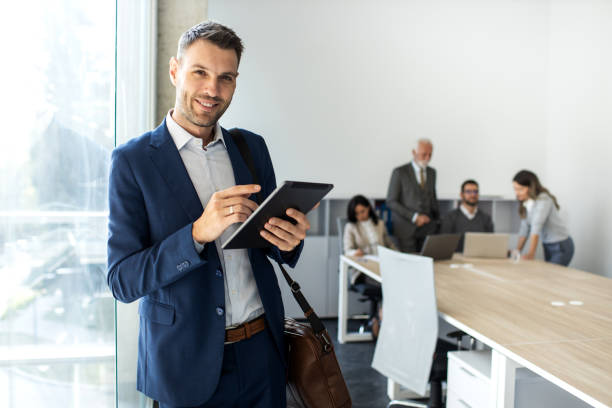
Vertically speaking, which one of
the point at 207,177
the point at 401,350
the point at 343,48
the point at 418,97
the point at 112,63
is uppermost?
the point at 343,48

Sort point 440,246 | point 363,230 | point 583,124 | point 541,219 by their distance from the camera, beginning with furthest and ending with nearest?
point 583,124 → point 363,230 → point 541,219 → point 440,246

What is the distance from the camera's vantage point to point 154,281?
114 cm

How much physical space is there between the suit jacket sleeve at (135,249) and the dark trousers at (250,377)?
28cm

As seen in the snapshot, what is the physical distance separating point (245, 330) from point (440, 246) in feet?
10.1

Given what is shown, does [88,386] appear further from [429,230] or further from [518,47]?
[518,47]

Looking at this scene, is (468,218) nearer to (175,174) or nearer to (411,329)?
(411,329)

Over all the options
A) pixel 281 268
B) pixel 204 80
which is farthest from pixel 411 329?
pixel 204 80

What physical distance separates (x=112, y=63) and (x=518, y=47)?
20.2 ft

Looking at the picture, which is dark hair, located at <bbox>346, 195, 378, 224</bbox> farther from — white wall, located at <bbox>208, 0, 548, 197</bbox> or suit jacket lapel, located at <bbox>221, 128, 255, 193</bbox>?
Answer: suit jacket lapel, located at <bbox>221, 128, 255, 193</bbox>

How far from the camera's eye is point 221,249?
52.1 inches

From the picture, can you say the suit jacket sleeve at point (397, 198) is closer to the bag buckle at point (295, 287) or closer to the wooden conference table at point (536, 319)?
the wooden conference table at point (536, 319)

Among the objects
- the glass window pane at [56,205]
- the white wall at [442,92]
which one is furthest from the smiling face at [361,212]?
the glass window pane at [56,205]

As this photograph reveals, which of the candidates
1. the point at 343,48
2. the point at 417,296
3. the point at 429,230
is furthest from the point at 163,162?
the point at 343,48

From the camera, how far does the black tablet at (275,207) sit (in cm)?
111
